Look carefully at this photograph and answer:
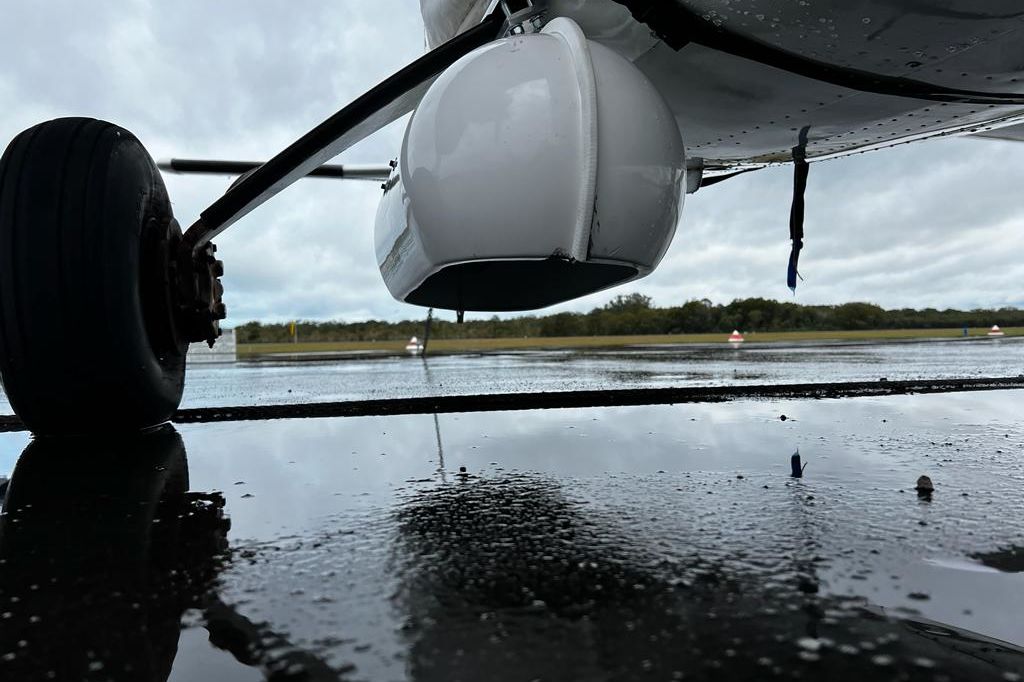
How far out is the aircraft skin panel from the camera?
78.4 inches

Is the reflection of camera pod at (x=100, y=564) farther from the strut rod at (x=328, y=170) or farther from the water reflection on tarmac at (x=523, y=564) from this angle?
the strut rod at (x=328, y=170)

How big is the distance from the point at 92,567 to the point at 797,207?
9.05 feet

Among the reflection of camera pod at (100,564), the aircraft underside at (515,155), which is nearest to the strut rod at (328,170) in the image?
the aircraft underside at (515,155)

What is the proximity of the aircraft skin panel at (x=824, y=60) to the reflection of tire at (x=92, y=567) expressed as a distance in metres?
2.03

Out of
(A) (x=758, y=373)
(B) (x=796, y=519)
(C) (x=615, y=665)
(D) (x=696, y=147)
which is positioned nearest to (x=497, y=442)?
(B) (x=796, y=519)

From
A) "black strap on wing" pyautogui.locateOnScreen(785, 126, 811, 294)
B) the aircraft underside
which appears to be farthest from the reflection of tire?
"black strap on wing" pyautogui.locateOnScreen(785, 126, 811, 294)

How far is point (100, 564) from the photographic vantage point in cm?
130

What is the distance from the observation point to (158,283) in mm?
2711

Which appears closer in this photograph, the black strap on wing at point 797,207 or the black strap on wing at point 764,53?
the black strap on wing at point 764,53

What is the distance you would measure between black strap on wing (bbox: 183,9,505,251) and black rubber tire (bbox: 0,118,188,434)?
1.33 feet

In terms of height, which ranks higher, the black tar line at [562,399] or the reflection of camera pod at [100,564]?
the black tar line at [562,399]

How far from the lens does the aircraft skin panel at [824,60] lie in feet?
6.53

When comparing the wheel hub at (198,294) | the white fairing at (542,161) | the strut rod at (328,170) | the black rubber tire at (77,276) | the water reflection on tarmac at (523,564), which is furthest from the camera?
the strut rod at (328,170)

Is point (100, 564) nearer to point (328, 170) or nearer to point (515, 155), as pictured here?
point (515, 155)
